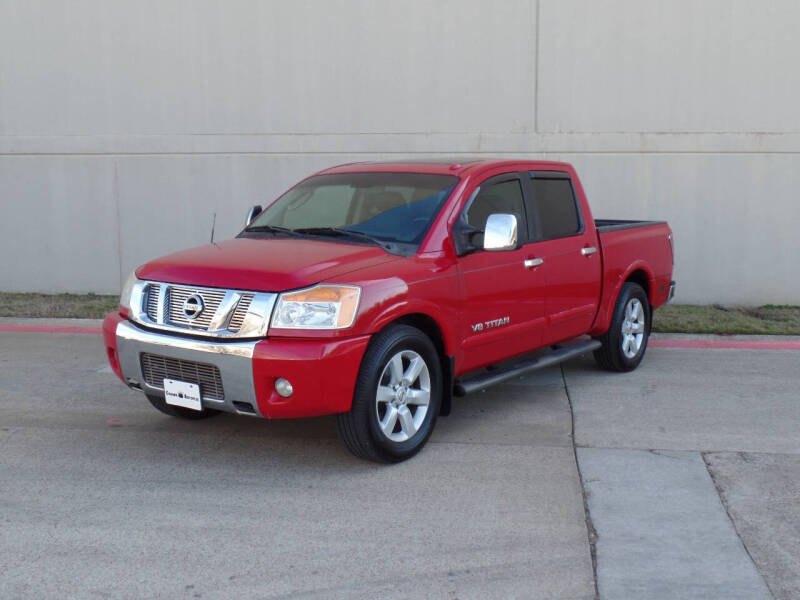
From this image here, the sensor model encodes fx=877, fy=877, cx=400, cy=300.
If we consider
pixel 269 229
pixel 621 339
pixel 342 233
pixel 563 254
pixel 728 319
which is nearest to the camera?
pixel 342 233

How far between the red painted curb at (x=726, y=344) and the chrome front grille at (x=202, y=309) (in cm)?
519

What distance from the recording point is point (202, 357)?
4848mm

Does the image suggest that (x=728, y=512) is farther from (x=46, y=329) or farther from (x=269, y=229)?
(x=46, y=329)

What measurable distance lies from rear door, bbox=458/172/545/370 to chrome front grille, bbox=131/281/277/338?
1457mm

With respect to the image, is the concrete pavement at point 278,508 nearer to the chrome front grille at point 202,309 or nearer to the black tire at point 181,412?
the black tire at point 181,412

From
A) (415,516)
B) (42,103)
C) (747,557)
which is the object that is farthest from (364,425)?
(42,103)

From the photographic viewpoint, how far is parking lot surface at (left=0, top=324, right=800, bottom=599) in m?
3.80

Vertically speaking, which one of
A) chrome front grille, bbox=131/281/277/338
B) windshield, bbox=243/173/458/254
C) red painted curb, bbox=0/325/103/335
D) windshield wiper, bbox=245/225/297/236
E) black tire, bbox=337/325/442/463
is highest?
windshield, bbox=243/173/458/254

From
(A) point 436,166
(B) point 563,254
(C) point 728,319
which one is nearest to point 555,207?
(B) point 563,254

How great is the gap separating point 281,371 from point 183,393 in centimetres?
71

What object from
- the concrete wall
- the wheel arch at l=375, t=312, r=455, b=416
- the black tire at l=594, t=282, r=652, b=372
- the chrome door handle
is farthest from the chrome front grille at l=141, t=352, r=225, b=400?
the concrete wall

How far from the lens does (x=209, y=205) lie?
11.2m

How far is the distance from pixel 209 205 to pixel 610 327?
592 centimetres

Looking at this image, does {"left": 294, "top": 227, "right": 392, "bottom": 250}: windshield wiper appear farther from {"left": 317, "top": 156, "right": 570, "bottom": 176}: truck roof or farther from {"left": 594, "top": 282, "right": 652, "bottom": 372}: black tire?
{"left": 594, "top": 282, "right": 652, "bottom": 372}: black tire
